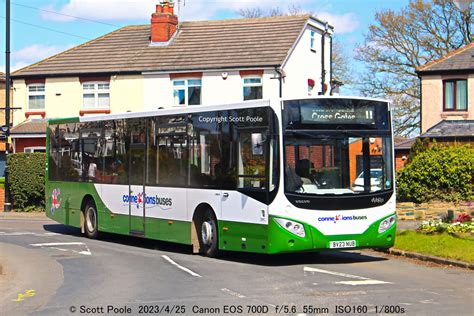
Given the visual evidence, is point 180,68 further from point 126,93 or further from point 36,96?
point 36,96

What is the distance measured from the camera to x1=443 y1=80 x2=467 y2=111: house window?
42656 mm

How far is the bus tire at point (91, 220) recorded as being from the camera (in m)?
20.9

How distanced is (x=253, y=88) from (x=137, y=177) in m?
21.2

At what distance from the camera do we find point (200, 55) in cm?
4122

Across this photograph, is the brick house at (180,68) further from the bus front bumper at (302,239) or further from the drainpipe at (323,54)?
the bus front bumper at (302,239)

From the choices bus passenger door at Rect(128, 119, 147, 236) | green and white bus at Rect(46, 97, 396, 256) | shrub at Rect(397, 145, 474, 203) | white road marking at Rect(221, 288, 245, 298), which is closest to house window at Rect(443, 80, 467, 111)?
shrub at Rect(397, 145, 474, 203)

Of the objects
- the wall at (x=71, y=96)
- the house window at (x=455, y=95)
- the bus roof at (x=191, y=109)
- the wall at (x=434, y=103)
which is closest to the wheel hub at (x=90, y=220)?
the bus roof at (x=191, y=109)

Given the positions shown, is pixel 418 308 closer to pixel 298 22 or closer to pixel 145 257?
pixel 145 257

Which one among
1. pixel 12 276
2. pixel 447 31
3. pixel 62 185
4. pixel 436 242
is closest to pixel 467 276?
pixel 436 242

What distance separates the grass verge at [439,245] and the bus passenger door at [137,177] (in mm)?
5749

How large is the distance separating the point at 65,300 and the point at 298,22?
3264 centimetres

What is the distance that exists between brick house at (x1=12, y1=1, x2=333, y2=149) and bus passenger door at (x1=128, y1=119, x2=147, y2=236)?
66.0ft

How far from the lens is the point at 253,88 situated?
3922cm

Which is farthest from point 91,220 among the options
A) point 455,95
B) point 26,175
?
A: point 455,95
